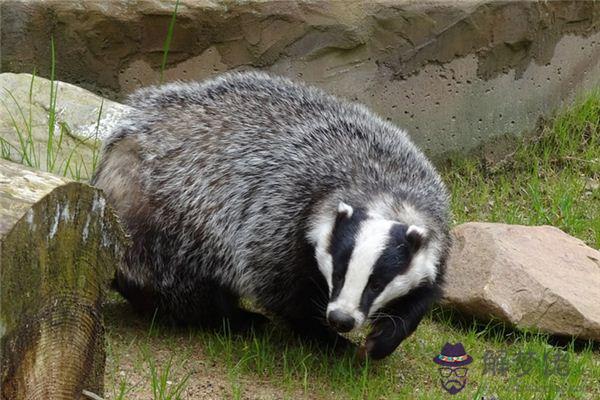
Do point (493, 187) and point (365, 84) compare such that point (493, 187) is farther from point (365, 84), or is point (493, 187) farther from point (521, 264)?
point (521, 264)

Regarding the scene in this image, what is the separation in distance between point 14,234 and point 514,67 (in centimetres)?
469

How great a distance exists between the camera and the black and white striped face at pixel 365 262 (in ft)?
12.0

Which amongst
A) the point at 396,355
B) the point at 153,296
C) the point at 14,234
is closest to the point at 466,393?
the point at 396,355

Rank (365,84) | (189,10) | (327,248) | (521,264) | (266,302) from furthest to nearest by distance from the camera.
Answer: (365,84) < (189,10) < (521,264) < (266,302) < (327,248)

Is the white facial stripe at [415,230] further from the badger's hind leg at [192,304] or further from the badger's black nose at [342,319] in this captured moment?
the badger's hind leg at [192,304]

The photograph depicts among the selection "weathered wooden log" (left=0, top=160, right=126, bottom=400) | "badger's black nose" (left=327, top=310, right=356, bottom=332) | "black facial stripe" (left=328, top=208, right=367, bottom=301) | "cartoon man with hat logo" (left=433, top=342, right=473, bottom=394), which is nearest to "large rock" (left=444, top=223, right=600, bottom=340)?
"cartoon man with hat logo" (left=433, top=342, right=473, bottom=394)

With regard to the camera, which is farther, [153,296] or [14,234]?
[153,296]

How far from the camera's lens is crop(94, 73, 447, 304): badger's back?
4.25 metres

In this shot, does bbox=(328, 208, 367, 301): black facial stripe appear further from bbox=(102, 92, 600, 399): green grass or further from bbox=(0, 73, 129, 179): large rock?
bbox=(0, 73, 129, 179): large rock

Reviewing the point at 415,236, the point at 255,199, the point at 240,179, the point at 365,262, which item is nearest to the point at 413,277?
the point at 415,236

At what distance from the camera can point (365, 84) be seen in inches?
241

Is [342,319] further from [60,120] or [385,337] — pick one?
[60,120]

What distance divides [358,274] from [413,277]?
354 mm

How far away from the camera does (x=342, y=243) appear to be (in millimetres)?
3801
